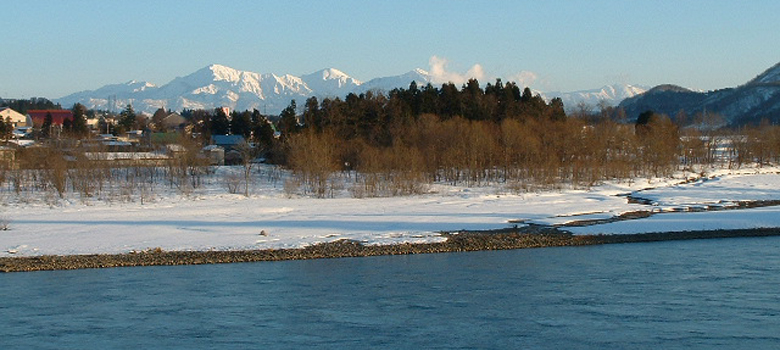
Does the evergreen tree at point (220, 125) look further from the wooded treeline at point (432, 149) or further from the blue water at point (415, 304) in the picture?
the blue water at point (415, 304)

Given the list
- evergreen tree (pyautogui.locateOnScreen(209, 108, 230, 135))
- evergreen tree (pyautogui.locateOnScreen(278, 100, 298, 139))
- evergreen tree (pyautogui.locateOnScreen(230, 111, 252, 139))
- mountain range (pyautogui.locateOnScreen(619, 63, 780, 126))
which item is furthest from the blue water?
mountain range (pyautogui.locateOnScreen(619, 63, 780, 126))

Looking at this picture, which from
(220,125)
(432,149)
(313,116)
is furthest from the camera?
(220,125)

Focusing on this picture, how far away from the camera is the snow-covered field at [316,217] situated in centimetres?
2427

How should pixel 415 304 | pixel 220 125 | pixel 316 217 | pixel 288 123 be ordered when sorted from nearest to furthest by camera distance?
pixel 415 304 < pixel 316 217 < pixel 288 123 < pixel 220 125

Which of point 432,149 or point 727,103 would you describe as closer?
point 432,149

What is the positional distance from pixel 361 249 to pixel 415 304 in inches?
298

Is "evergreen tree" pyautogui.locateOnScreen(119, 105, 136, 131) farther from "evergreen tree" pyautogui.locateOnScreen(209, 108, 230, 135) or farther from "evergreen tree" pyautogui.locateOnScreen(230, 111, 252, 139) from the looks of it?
"evergreen tree" pyautogui.locateOnScreen(230, 111, 252, 139)

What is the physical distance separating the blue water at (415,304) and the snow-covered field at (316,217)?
3.45 meters

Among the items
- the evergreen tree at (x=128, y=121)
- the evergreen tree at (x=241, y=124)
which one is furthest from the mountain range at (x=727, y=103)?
the evergreen tree at (x=128, y=121)

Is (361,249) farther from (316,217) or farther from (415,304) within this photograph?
(415,304)

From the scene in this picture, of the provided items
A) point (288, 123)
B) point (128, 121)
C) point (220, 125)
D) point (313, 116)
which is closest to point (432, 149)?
point (313, 116)

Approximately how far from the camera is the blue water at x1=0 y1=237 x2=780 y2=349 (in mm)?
12828

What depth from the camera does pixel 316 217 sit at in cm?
2970

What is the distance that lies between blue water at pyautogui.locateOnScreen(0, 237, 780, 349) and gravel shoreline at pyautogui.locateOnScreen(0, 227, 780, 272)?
29.2 inches
